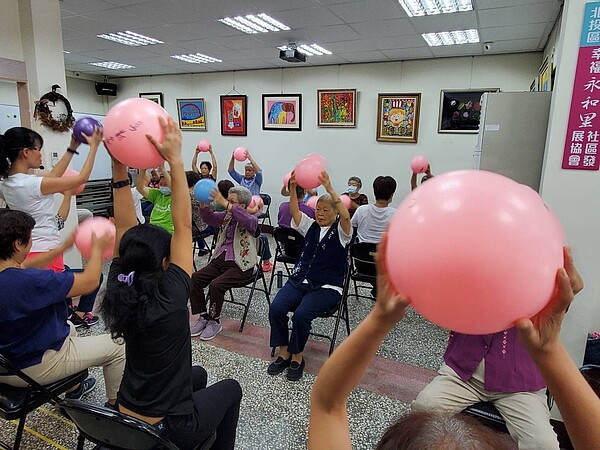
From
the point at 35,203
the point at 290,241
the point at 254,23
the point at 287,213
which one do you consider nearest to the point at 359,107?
the point at 254,23

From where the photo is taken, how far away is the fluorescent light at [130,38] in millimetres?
4926

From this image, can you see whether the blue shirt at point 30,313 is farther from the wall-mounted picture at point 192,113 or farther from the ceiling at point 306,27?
the wall-mounted picture at point 192,113

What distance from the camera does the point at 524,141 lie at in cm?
271

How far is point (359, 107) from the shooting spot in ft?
21.0

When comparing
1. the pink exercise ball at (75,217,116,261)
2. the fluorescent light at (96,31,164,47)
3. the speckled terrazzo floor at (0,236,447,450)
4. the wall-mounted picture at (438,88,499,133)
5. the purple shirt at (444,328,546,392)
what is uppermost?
the fluorescent light at (96,31,164,47)

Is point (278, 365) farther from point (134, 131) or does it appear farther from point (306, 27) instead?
point (306, 27)

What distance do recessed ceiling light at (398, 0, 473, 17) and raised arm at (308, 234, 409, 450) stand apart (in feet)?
11.9

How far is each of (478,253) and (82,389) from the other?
2.51 meters

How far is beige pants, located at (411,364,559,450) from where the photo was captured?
57.3 inches

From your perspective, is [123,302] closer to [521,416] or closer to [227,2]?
[521,416]

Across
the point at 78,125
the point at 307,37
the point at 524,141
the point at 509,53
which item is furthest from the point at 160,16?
the point at 509,53

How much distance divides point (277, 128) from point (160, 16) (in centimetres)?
321

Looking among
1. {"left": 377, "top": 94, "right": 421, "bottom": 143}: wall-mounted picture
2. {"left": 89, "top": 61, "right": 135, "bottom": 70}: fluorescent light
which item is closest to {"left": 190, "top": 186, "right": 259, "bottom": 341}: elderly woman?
{"left": 377, "top": 94, "right": 421, "bottom": 143}: wall-mounted picture

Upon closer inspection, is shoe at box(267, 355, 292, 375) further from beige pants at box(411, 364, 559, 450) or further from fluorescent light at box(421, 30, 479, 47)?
fluorescent light at box(421, 30, 479, 47)
